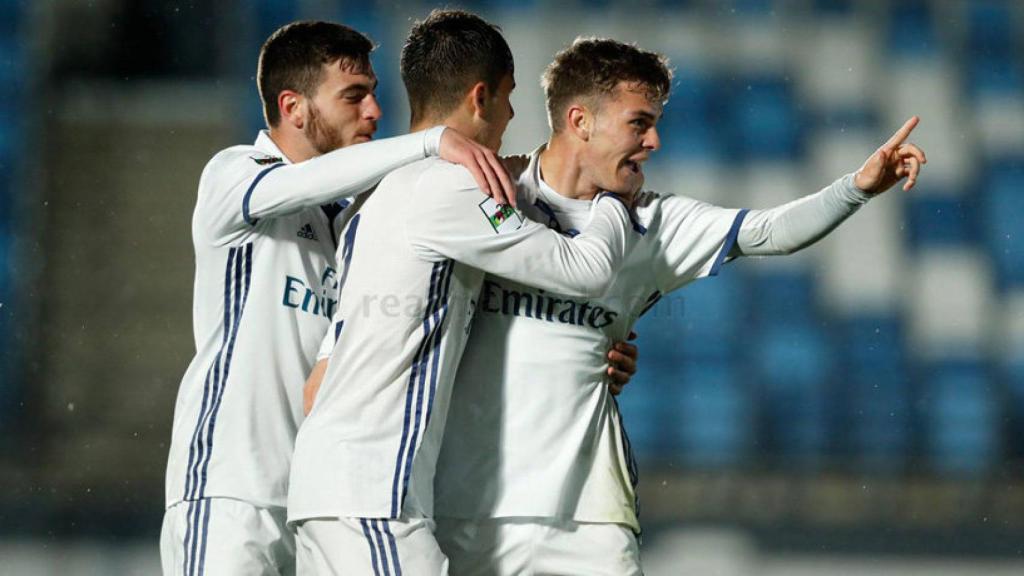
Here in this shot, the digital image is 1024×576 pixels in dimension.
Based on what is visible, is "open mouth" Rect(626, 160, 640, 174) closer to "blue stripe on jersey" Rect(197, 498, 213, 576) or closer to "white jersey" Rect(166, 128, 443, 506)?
"white jersey" Rect(166, 128, 443, 506)

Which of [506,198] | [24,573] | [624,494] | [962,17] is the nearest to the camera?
[506,198]

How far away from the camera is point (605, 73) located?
2078mm

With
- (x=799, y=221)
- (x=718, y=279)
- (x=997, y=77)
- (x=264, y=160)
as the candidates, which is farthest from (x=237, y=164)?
(x=997, y=77)

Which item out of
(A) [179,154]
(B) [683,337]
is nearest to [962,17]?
(B) [683,337]

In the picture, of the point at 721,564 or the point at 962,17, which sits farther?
the point at 962,17

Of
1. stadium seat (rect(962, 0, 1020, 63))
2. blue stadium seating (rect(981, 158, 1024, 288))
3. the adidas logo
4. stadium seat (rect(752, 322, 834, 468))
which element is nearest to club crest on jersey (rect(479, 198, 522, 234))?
the adidas logo

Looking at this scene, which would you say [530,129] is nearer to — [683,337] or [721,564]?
[683,337]

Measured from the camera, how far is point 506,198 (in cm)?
183

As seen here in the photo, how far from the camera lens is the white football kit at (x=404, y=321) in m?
1.75

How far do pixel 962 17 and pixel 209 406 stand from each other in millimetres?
3906

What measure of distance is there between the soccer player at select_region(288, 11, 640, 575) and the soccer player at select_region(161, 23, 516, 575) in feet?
0.46

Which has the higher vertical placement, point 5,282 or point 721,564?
point 5,282

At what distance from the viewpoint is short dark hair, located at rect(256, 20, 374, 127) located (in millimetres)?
2305

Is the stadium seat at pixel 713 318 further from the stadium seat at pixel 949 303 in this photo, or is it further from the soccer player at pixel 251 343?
the soccer player at pixel 251 343
